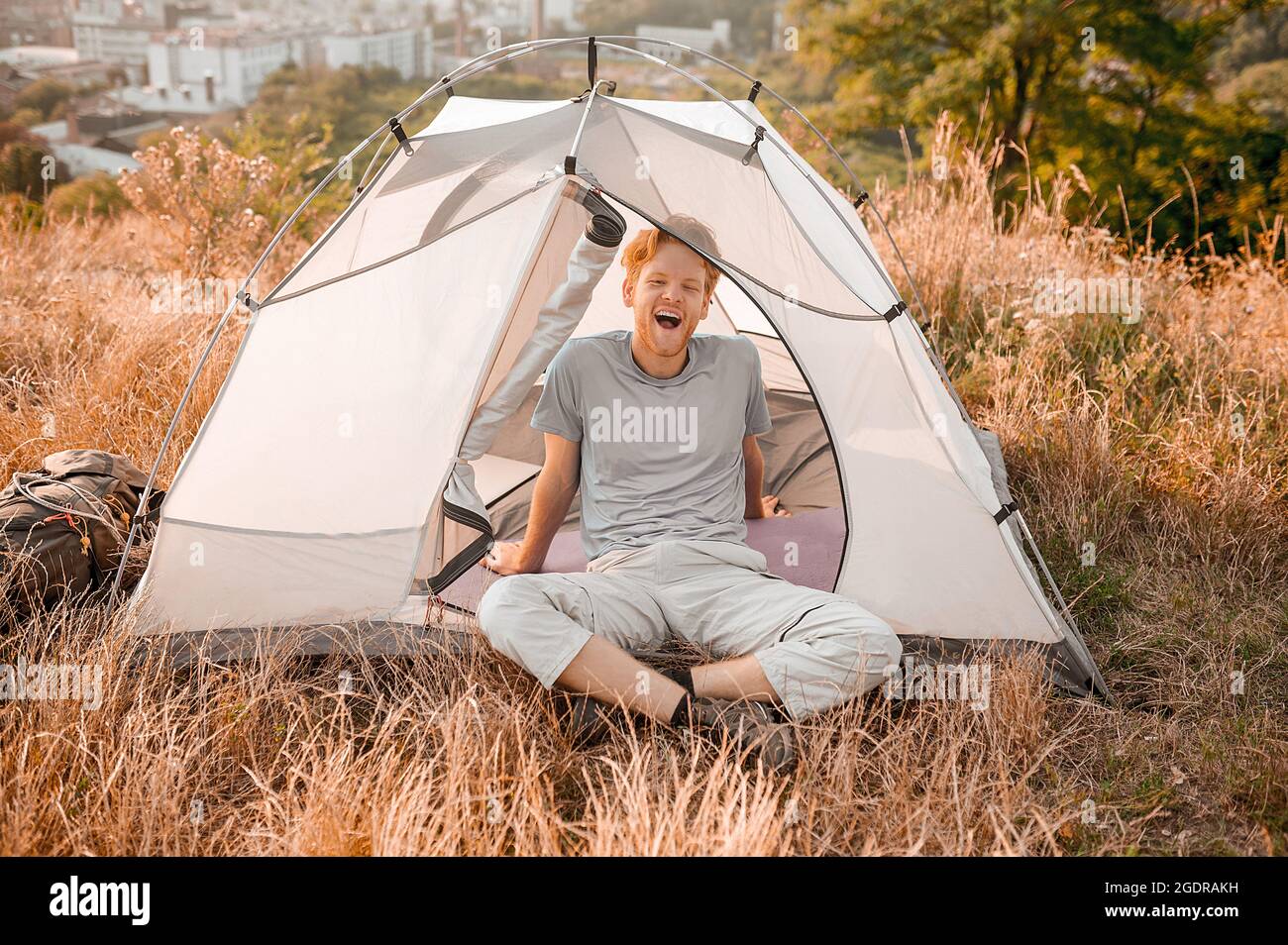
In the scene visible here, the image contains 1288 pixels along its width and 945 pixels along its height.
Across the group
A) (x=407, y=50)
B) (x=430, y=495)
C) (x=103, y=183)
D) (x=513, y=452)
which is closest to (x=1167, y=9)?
(x=513, y=452)

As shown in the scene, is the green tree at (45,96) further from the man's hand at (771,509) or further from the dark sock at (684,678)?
the dark sock at (684,678)

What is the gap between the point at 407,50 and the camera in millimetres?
28797

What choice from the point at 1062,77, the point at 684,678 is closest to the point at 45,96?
the point at 1062,77

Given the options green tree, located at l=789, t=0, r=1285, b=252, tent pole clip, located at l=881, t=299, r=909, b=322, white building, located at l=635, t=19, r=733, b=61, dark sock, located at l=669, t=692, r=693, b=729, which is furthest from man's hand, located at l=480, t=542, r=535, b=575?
white building, located at l=635, t=19, r=733, b=61

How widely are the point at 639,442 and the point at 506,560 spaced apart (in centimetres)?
43

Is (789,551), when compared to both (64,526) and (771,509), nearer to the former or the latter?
(771,509)

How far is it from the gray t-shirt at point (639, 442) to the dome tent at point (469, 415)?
136 millimetres

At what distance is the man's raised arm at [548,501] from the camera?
2357 millimetres

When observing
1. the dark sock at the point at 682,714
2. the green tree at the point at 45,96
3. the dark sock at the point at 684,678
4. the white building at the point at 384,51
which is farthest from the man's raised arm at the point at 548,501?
the white building at the point at 384,51

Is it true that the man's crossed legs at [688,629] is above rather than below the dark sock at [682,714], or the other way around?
above

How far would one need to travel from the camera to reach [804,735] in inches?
77.1

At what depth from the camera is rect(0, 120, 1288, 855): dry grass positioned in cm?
167

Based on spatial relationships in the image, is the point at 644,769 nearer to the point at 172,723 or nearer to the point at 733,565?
the point at 733,565

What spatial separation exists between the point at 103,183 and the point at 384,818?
1733cm
